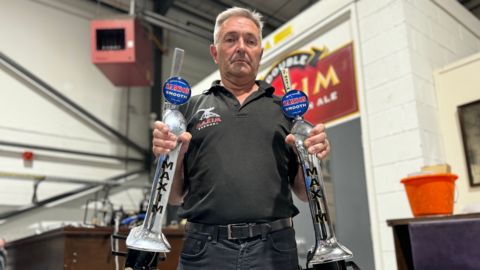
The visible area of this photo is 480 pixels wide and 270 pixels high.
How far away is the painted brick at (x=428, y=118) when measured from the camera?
2014 millimetres

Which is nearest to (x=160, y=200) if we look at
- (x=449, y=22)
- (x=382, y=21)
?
(x=382, y=21)

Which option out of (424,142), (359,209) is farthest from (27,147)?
(424,142)

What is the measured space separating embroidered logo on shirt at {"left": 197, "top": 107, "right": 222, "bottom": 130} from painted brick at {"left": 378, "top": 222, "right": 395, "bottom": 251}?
140 centimetres

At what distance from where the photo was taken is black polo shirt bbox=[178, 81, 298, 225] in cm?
100

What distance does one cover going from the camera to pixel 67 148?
4.59 m

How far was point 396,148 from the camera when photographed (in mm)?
2053

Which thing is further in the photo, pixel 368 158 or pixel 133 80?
pixel 133 80

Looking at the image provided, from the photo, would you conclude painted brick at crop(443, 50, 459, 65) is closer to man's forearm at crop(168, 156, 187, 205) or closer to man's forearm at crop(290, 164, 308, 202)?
man's forearm at crop(290, 164, 308, 202)

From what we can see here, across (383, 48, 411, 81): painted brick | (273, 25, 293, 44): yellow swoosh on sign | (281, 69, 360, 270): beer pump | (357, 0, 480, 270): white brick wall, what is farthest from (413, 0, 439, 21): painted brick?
(281, 69, 360, 270): beer pump

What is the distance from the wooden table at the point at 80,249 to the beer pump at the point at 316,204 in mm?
1661

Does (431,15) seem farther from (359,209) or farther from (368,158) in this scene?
(359,209)

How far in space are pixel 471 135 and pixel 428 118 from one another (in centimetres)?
25

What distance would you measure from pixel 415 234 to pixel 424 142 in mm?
638

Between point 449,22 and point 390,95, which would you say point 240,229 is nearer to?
point 390,95
